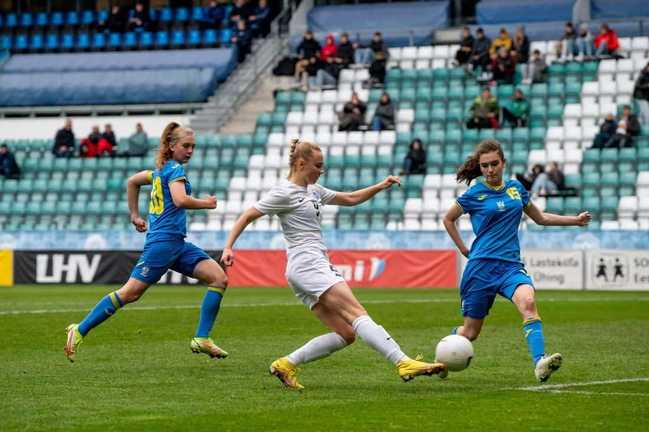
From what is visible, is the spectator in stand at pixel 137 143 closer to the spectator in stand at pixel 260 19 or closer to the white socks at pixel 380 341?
the spectator in stand at pixel 260 19

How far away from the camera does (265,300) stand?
24.4 meters

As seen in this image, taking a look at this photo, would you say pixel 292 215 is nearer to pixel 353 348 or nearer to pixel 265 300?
pixel 353 348

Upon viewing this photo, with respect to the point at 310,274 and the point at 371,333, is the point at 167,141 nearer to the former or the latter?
the point at 310,274

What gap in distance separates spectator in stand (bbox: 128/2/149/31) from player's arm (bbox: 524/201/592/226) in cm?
3498

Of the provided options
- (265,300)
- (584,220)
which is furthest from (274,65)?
(584,220)

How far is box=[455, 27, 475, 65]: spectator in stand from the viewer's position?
38.3 m

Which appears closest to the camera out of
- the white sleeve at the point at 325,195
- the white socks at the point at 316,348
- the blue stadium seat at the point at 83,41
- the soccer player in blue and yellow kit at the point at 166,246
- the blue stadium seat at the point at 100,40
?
the white socks at the point at 316,348

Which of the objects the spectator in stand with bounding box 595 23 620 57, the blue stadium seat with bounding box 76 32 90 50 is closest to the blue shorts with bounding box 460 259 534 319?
the spectator in stand with bounding box 595 23 620 57

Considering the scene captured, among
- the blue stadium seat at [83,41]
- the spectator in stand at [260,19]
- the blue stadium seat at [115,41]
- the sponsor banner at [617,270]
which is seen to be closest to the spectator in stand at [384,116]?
the spectator in stand at [260,19]

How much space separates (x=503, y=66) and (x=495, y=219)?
26.5 meters

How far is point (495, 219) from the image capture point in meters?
11.4

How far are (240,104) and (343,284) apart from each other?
3161cm

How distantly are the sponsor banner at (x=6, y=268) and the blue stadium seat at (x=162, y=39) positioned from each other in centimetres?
1431

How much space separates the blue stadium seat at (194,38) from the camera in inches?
1767
